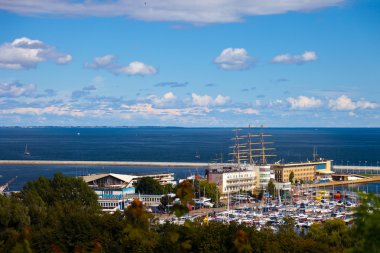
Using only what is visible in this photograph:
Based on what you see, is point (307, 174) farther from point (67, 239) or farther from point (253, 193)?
point (67, 239)

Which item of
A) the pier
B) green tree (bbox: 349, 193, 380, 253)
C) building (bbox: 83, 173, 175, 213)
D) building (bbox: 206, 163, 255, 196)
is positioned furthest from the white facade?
green tree (bbox: 349, 193, 380, 253)

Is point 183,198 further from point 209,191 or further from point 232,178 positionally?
point 232,178

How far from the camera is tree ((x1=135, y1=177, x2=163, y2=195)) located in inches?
1423

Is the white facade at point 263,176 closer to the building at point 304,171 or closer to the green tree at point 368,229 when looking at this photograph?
the building at point 304,171

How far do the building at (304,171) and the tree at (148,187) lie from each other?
1240cm

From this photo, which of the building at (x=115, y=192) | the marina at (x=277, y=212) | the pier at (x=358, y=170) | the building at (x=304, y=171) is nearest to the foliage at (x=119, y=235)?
the marina at (x=277, y=212)

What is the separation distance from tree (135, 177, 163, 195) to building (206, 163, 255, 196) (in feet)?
14.3

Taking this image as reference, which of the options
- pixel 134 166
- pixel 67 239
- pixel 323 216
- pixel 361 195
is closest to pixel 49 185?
pixel 67 239

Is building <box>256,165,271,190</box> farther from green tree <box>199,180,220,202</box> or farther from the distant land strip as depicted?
the distant land strip

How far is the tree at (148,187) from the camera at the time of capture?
119 ft

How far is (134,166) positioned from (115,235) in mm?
46309

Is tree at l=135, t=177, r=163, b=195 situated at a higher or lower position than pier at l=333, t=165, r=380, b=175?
lower

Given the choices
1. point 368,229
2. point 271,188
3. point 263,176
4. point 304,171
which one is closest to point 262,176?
point 263,176

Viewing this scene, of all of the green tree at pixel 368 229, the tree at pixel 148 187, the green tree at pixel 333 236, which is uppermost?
the green tree at pixel 368 229
